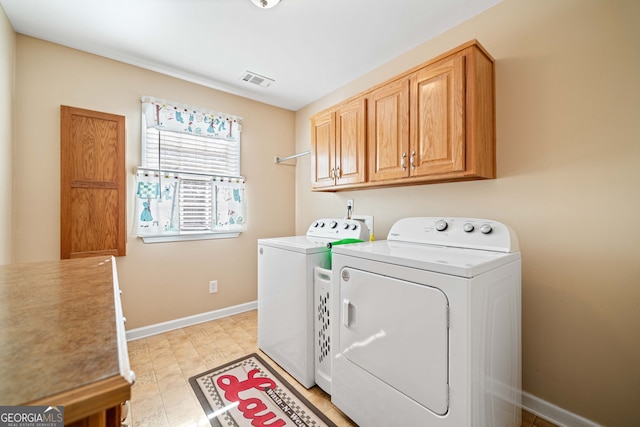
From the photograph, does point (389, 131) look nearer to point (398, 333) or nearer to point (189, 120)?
point (398, 333)

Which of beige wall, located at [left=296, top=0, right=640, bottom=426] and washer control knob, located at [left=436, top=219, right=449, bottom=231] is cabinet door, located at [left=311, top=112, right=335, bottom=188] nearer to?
washer control knob, located at [left=436, top=219, right=449, bottom=231]

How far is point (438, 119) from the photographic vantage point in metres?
1.64

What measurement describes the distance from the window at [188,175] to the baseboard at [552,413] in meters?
2.74

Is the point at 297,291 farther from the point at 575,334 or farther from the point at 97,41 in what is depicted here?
the point at 97,41

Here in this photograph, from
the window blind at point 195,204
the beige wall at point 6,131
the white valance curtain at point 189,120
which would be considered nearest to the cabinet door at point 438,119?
the white valance curtain at point 189,120

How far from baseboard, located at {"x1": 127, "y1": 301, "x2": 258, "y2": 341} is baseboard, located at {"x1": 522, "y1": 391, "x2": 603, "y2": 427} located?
2567 mm

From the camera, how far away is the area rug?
152cm

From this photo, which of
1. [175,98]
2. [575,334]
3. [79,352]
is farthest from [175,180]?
[575,334]

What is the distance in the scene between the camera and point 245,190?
3076 mm

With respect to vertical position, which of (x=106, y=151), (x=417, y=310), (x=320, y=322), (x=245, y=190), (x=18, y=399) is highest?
(x=106, y=151)

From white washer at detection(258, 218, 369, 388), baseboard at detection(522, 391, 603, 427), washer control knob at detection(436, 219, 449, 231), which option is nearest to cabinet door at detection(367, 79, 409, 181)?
washer control knob at detection(436, 219, 449, 231)

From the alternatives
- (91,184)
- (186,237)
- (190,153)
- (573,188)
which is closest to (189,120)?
(190,153)

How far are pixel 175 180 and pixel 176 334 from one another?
1468 mm

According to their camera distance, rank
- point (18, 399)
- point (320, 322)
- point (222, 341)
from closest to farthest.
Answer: point (18, 399), point (320, 322), point (222, 341)
